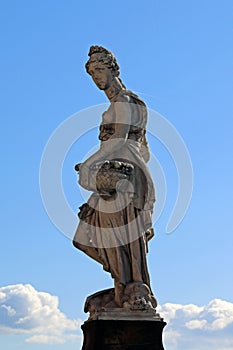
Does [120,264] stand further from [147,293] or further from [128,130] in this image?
[128,130]

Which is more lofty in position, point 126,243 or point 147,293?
point 126,243

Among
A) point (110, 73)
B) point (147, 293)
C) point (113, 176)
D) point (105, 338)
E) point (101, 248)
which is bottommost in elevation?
point (105, 338)

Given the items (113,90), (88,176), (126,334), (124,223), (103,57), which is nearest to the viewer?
(126,334)

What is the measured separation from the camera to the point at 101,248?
1298 cm

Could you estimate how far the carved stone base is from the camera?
1203cm

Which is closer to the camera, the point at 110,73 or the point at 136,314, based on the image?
the point at 136,314

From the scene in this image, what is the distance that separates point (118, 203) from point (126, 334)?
227 centimetres

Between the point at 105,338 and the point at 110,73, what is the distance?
4.79 metres

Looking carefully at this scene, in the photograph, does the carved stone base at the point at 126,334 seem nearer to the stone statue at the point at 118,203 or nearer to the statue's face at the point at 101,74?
the stone statue at the point at 118,203

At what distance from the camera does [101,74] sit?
13.6 meters

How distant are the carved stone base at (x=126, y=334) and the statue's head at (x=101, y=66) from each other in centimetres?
434

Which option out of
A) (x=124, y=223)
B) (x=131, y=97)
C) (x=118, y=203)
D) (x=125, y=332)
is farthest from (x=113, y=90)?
(x=125, y=332)

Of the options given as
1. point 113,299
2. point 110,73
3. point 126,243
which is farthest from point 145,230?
point 110,73

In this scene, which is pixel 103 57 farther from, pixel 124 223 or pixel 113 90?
pixel 124 223
